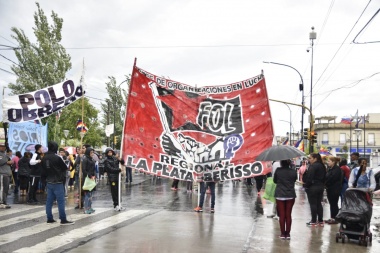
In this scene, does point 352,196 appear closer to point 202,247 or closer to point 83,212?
point 202,247

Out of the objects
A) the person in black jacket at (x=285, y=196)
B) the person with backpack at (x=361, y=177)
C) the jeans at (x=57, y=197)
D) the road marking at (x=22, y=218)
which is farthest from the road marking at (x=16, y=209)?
the person with backpack at (x=361, y=177)

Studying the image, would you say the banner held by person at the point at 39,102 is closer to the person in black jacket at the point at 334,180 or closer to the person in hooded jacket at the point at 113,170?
the person in hooded jacket at the point at 113,170

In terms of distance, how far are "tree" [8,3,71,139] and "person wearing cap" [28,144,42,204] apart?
2315cm

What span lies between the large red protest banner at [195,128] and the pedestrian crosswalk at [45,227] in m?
1.53

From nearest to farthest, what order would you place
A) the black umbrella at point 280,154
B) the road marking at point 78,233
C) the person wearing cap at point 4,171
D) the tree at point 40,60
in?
the road marking at point 78,233 → the black umbrella at point 280,154 → the person wearing cap at point 4,171 → the tree at point 40,60

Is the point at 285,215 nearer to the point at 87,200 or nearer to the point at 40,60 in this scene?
the point at 87,200

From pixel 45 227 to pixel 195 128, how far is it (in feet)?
14.3

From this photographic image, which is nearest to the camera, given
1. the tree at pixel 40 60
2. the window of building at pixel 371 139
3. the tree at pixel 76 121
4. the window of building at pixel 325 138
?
the tree at pixel 40 60

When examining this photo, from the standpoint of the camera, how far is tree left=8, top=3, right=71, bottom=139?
1459 inches

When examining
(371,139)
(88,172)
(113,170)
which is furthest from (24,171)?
(371,139)

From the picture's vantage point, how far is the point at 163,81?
11359 millimetres

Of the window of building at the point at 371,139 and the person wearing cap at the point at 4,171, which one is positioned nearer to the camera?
the person wearing cap at the point at 4,171

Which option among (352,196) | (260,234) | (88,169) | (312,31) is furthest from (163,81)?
(312,31)

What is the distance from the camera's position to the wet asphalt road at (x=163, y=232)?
7.39 m
